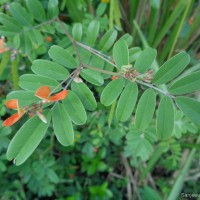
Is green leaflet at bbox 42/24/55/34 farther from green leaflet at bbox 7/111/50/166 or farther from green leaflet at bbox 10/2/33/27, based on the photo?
green leaflet at bbox 7/111/50/166

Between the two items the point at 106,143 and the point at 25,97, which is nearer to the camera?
the point at 25,97

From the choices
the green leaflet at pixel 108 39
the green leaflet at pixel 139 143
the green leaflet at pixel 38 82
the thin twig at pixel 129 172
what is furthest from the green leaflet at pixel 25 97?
the thin twig at pixel 129 172

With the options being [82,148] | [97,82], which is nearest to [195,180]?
[82,148]

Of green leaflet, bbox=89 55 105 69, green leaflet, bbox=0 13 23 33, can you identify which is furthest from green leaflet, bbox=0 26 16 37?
green leaflet, bbox=89 55 105 69

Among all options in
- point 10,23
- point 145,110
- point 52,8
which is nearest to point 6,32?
point 10,23

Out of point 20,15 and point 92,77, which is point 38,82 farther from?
point 20,15

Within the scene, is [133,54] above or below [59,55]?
above

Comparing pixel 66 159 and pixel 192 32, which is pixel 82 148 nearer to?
pixel 66 159
